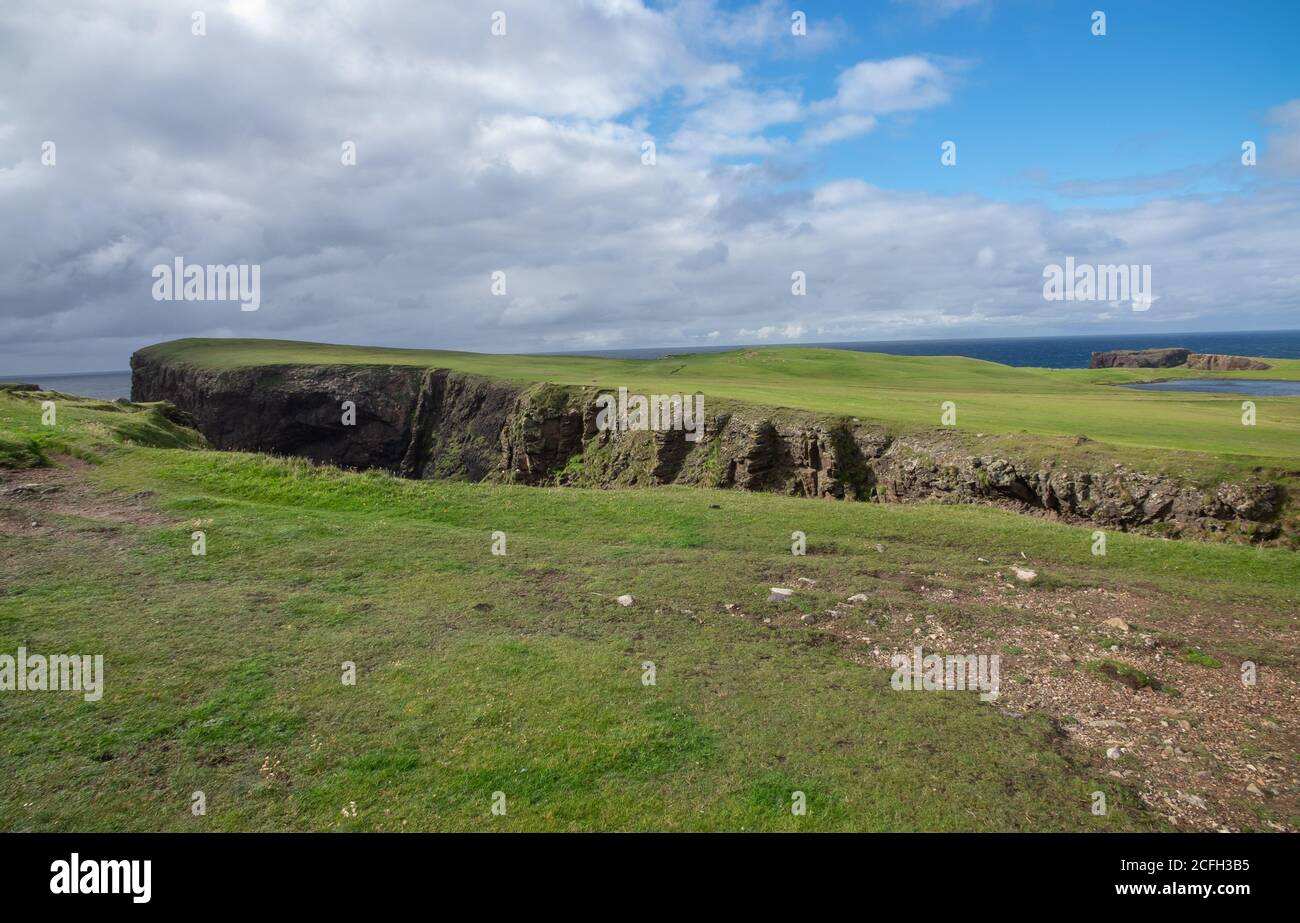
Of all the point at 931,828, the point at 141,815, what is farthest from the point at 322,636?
the point at 931,828

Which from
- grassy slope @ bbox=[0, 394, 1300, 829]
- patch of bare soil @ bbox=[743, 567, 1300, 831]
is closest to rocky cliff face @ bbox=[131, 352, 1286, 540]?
grassy slope @ bbox=[0, 394, 1300, 829]

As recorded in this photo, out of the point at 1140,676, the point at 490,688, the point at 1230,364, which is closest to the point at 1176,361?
the point at 1230,364

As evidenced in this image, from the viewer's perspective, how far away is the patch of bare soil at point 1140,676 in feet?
29.7

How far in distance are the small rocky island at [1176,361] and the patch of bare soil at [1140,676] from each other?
438 feet

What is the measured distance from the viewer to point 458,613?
1362 centimetres

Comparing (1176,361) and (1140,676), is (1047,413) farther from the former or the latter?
(1176,361)

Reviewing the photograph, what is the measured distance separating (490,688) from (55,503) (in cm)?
1613

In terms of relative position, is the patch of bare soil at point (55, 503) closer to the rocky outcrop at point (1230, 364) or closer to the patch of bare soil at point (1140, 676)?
the patch of bare soil at point (1140, 676)

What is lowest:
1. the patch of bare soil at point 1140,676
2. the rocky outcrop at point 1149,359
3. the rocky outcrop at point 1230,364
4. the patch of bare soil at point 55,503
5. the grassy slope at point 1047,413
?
the patch of bare soil at point 1140,676

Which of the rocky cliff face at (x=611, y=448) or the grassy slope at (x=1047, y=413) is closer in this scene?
the rocky cliff face at (x=611, y=448)

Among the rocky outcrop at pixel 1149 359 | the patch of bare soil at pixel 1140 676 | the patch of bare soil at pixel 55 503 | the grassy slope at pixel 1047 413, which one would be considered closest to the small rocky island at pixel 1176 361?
the rocky outcrop at pixel 1149 359
